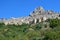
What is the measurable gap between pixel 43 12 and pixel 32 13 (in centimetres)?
613

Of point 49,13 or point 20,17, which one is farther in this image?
point 20,17

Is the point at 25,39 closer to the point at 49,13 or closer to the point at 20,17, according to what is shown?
the point at 49,13

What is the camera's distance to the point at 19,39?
44000 millimetres

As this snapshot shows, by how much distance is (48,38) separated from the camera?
145 feet

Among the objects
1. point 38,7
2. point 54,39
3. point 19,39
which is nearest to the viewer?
point 54,39

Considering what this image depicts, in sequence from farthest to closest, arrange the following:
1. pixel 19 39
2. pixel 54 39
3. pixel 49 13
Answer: pixel 49 13 < pixel 19 39 < pixel 54 39

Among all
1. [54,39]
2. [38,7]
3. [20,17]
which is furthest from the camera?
[20,17]

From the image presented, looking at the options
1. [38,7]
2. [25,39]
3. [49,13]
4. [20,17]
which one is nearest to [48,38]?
[25,39]

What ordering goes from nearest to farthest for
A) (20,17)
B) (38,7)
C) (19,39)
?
(19,39), (38,7), (20,17)

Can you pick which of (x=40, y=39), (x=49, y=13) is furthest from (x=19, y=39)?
(x=49, y=13)

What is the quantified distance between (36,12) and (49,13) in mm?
9946

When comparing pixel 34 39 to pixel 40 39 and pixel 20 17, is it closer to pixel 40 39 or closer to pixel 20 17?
pixel 40 39

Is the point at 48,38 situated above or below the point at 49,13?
below

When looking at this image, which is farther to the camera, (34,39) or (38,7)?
(38,7)
